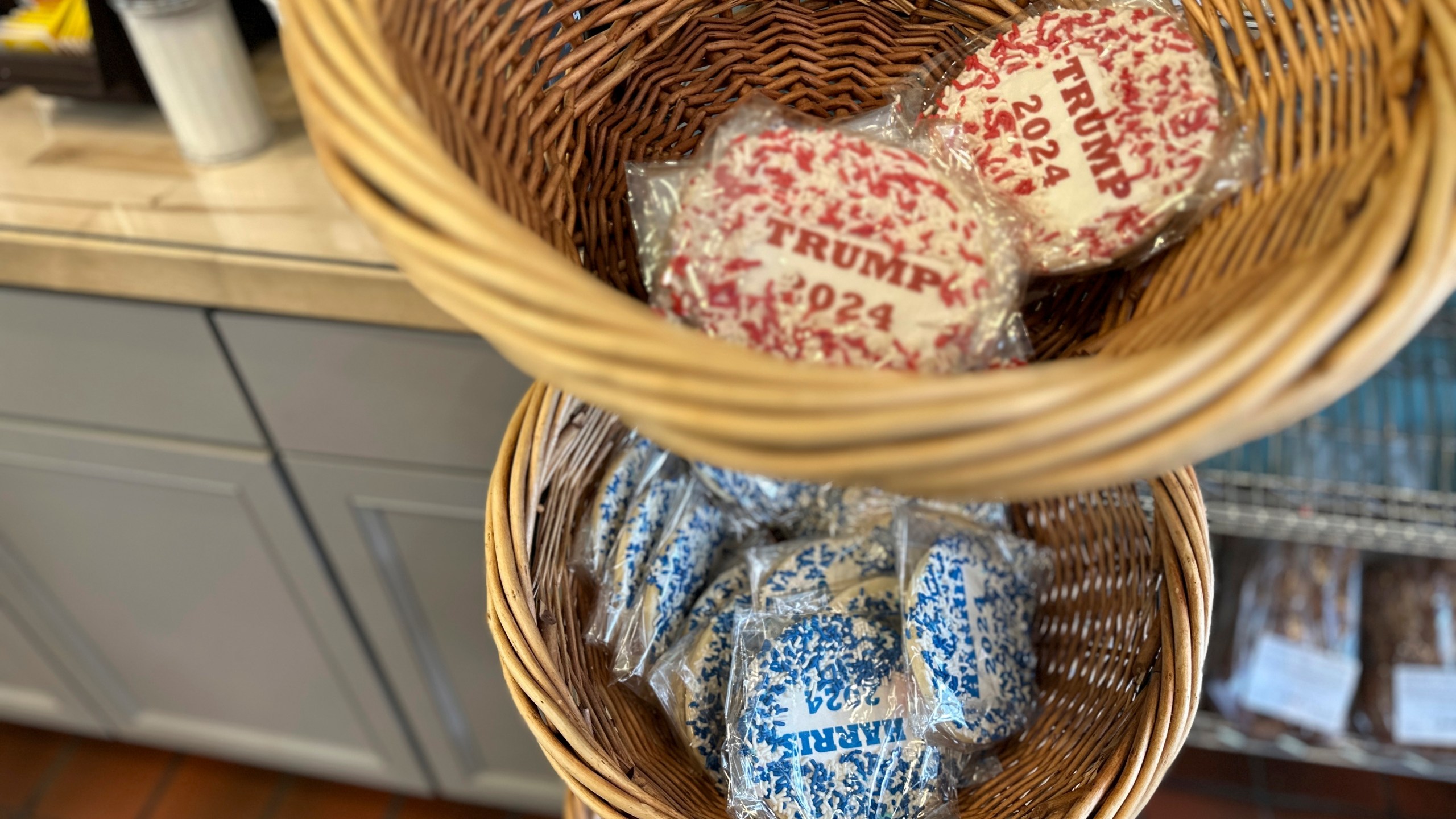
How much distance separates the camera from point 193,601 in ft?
3.66

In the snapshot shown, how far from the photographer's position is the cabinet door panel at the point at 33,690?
4.12 ft

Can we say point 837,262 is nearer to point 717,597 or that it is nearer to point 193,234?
point 717,597

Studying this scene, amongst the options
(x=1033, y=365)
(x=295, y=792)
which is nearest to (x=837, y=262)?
(x=1033, y=365)

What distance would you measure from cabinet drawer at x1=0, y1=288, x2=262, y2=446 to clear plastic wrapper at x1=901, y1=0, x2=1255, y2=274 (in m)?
0.71

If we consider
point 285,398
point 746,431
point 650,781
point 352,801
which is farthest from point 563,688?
point 352,801

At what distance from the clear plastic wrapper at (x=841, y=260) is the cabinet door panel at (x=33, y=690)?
1.29m

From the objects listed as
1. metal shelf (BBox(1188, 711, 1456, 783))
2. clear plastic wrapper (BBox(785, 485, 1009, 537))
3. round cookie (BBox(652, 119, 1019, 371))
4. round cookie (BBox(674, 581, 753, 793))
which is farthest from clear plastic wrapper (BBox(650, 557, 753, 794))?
metal shelf (BBox(1188, 711, 1456, 783))

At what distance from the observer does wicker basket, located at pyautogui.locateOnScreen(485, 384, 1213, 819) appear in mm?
462

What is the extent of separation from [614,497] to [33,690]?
129 cm

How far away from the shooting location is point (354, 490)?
0.92 meters

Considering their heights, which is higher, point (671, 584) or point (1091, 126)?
point (1091, 126)

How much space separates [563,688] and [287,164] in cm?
67

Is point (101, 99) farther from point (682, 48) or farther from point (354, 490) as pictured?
point (682, 48)

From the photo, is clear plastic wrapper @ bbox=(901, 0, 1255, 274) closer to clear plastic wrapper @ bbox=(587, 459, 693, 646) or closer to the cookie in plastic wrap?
the cookie in plastic wrap
